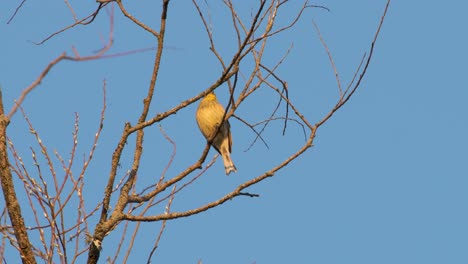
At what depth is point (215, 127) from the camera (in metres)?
6.00

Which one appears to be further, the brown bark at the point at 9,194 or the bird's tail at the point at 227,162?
the bird's tail at the point at 227,162

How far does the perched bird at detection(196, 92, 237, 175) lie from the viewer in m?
6.06

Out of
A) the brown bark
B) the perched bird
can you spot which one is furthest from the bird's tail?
the brown bark

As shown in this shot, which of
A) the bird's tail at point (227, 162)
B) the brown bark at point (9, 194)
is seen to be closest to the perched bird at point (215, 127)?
the bird's tail at point (227, 162)

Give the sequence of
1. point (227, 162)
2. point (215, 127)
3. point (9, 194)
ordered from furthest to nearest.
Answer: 1. point (227, 162)
2. point (215, 127)
3. point (9, 194)

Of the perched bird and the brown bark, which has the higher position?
the perched bird

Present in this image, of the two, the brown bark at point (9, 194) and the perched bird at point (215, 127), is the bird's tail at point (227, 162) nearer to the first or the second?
the perched bird at point (215, 127)

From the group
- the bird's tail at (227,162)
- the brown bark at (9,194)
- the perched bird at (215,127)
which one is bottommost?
the brown bark at (9,194)

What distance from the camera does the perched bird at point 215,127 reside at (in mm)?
6059

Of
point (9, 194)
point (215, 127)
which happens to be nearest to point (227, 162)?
point (215, 127)

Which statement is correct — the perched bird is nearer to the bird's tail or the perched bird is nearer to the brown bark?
the bird's tail

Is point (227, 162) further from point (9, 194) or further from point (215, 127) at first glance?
point (9, 194)

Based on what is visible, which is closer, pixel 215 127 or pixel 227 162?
pixel 215 127

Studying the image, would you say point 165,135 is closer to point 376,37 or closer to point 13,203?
point 13,203
